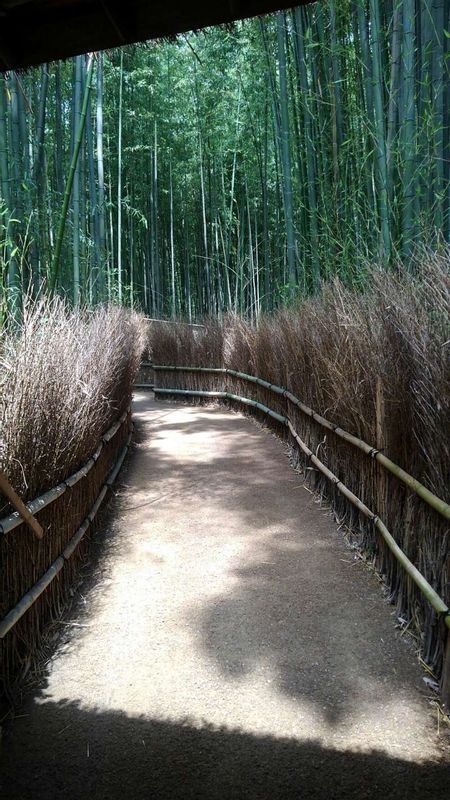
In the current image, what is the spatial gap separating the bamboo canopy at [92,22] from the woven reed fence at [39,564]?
4.90 ft

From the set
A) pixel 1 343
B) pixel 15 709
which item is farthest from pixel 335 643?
pixel 1 343

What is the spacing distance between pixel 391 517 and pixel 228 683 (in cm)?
106

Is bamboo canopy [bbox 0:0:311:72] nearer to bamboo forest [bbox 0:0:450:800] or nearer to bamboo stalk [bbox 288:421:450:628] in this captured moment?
bamboo forest [bbox 0:0:450:800]

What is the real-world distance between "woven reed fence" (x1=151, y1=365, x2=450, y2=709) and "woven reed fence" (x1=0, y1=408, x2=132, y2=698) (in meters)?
1.43

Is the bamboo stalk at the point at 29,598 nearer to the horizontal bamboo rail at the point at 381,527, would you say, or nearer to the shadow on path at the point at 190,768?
the shadow on path at the point at 190,768

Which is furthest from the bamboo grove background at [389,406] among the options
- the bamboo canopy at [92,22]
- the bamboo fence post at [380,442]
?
the bamboo canopy at [92,22]

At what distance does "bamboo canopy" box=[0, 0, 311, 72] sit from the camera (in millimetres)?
1657

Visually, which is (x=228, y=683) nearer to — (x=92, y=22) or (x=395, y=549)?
(x=395, y=549)

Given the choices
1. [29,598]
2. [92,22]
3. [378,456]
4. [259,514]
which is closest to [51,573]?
[29,598]

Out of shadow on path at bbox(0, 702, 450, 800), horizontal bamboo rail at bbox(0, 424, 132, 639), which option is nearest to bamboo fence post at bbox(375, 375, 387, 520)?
shadow on path at bbox(0, 702, 450, 800)

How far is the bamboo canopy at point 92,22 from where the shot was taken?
5.44ft

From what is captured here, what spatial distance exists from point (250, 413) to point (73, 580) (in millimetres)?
4868

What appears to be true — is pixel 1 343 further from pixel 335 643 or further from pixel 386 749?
pixel 386 749

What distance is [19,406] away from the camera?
89.0 inches
